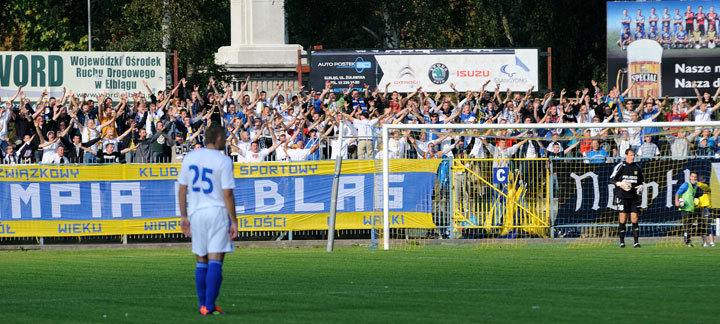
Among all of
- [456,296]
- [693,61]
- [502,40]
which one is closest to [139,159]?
[456,296]

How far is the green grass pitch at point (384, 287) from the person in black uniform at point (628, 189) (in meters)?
1.49

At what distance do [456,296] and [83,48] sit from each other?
50092 mm

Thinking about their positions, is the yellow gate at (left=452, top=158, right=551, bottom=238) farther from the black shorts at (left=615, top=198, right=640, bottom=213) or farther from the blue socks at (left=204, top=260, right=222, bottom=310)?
the blue socks at (left=204, top=260, right=222, bottom=310)

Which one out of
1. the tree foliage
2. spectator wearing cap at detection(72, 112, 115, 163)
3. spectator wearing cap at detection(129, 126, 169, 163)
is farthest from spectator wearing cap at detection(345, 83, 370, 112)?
Result: the tree foliage

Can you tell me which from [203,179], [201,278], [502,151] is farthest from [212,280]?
[502,151]

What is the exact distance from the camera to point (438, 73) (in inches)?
1242

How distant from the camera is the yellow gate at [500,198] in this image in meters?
23.6

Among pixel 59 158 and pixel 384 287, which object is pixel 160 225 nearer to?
pixel 59 158

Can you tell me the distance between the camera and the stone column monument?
36375mm

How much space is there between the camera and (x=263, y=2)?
37.5 metres

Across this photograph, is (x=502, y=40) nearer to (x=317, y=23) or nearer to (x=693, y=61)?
(x=317, y=23)

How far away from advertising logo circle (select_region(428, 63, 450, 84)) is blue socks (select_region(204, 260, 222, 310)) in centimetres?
2101

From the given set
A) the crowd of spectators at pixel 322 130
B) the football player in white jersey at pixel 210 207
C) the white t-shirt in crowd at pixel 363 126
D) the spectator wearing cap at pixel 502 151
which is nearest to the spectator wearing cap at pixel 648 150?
the crowd of spectators at pixel 322 130

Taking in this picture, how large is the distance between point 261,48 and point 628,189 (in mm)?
17155
